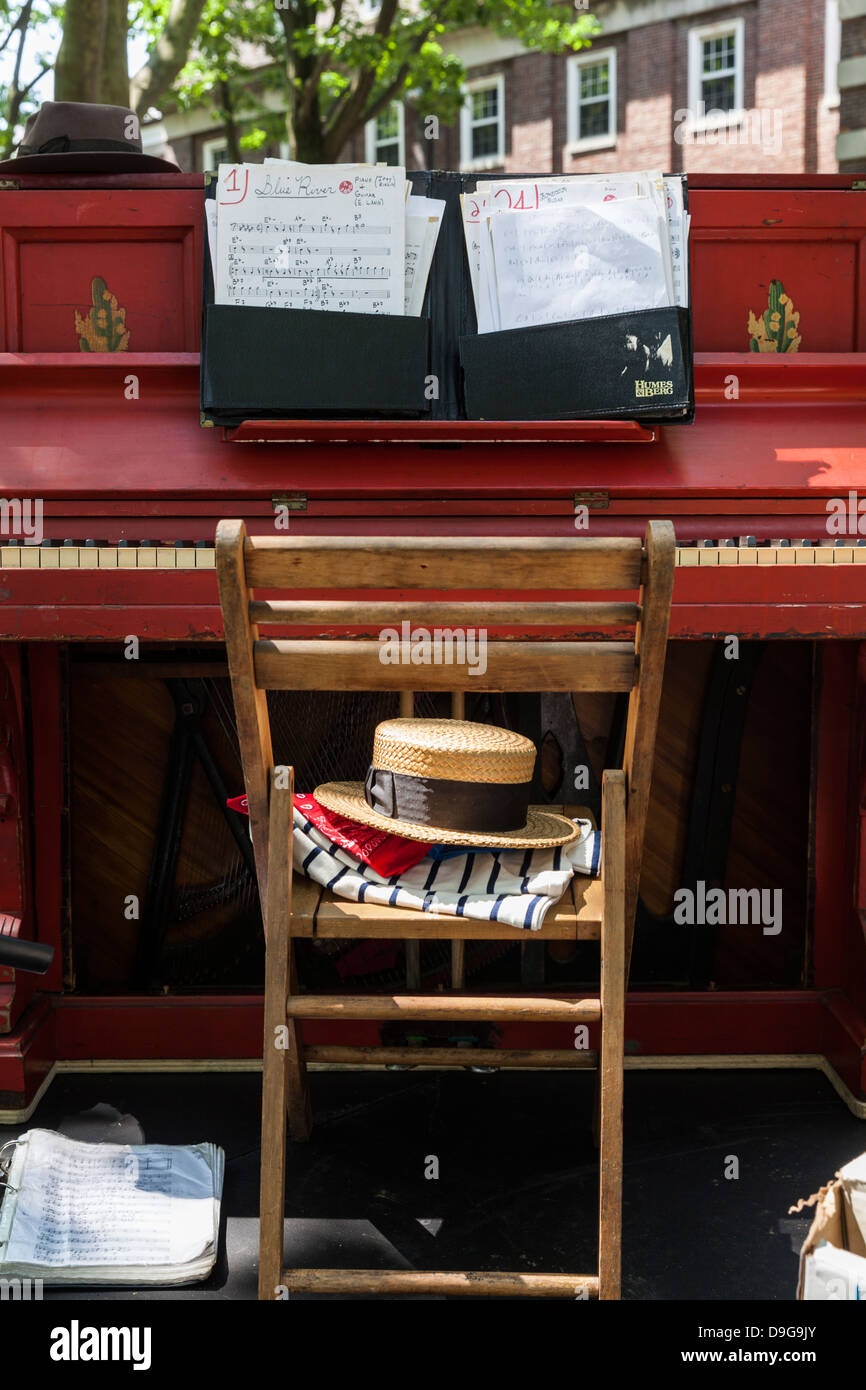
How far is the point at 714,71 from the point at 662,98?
2.56ft

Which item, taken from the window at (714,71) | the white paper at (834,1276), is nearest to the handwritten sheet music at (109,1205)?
the white paper at (834,1276)

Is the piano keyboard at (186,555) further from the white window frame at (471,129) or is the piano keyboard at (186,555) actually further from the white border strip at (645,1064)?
the white window frame at (471,129)

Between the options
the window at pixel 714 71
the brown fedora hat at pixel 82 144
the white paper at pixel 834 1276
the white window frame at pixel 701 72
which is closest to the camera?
the white paper at pixel 834 1276

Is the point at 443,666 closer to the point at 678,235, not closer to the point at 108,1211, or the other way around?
the point at 108,1211

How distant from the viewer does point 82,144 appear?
275 cm

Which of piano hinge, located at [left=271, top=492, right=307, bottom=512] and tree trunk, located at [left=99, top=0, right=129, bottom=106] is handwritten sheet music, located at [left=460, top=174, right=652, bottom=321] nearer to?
piano hinge, located at [left=271, top=492, right=307, bottom=512]

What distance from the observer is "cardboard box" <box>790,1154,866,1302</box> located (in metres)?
1.47

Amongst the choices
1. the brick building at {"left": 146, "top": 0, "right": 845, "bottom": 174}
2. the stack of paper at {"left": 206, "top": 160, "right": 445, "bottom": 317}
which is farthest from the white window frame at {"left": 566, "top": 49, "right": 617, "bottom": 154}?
the stack of paper at {"left": 206, "top": 160, "right": 445, "bottom": 317}

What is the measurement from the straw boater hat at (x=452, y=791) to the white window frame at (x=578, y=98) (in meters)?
17.7

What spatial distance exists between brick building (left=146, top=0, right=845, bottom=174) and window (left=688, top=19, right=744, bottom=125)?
0.06ft

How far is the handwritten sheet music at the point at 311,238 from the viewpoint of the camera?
2.52 m

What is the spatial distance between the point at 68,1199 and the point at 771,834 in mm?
1726

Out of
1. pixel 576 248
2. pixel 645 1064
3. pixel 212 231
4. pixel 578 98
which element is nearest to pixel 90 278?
pixel 212 231
